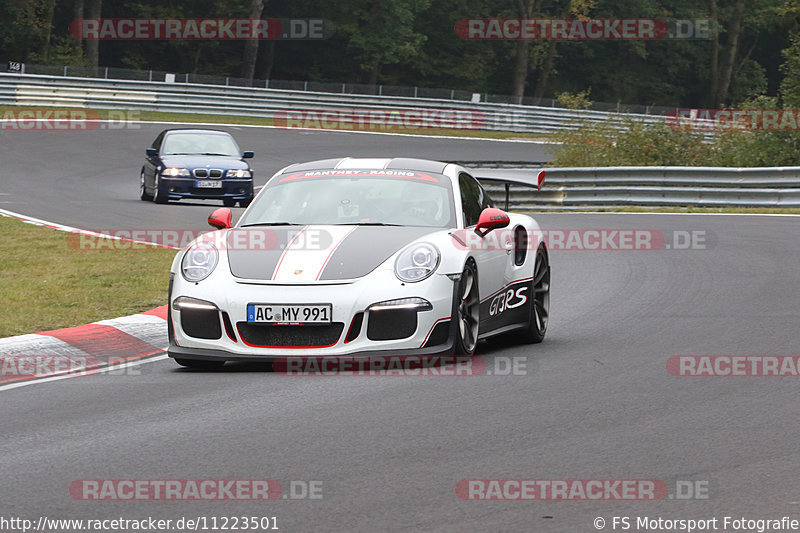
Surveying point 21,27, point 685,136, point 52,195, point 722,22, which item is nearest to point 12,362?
point 52,195

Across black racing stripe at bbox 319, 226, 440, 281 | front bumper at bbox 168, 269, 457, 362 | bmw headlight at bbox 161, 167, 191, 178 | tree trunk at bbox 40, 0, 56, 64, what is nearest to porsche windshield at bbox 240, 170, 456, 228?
black racing stripe at bbox 319, 226, 440, 281

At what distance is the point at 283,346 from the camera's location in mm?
7992

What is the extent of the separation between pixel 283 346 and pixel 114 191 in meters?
19.5

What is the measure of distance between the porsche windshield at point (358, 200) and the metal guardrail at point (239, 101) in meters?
34.5

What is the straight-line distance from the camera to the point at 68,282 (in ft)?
39.6

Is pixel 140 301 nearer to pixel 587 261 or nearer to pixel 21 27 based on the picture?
pixel 587 261

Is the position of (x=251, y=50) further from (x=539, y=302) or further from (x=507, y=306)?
(x=507, y=306)

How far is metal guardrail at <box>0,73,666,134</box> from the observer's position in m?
46.4

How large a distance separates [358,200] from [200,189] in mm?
14658

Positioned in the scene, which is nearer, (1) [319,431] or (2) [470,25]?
(1) [319,431]

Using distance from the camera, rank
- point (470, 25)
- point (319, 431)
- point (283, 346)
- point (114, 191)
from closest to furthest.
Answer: point (319, 431) < point (283, 346) < point (114, 191) < point (470, 25)

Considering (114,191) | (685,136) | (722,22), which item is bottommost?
(114,191)

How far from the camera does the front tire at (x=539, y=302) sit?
9.79 metres

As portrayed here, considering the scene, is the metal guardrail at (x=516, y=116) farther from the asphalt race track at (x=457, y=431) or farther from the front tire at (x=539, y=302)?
the front tire at (x=539, y=302)
